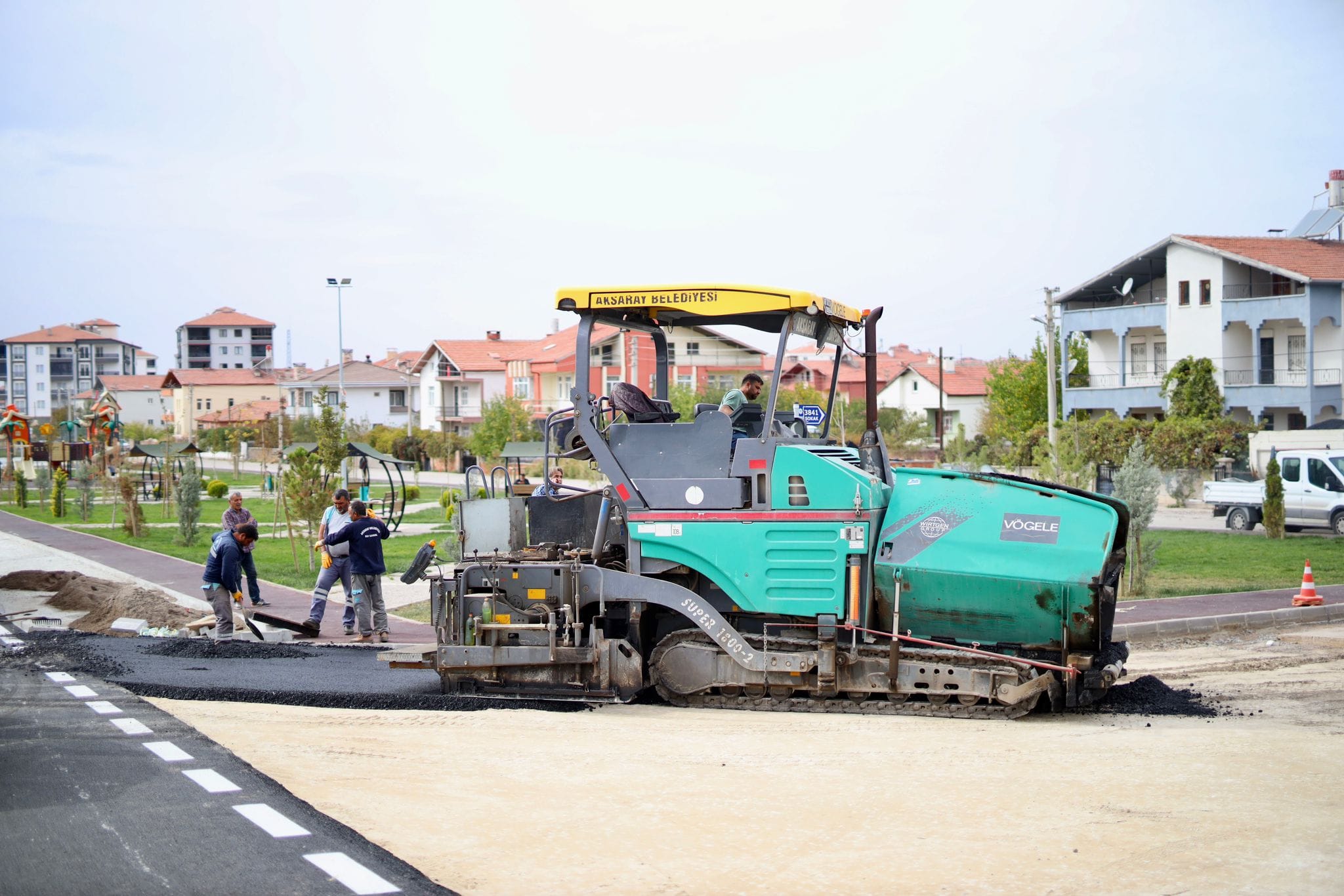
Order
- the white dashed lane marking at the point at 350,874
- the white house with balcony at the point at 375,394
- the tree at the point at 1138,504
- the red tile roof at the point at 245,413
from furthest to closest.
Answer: the white house with balcony at the point at 375,394
the red tile roof at the point at 245,413
the tree at the point at 1138,504
the white dashed lane marking at the point at 350,874

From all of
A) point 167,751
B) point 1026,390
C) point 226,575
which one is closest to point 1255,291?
point 1026,390

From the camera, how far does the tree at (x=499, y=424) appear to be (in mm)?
54438

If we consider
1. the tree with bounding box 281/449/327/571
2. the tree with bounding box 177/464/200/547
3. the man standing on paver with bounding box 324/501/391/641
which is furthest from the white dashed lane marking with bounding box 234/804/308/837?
the tree with bounding box 177/464/200/547

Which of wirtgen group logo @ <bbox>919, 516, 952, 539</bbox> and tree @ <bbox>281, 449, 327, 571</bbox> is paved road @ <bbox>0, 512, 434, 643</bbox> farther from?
wirtgen group logo @ <bbox>919, 516, 952, 539</bbox>

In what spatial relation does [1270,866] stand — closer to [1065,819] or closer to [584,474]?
[1065,819]

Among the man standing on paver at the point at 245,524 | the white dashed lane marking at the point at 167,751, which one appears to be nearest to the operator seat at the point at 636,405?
the white dashed lane marking at the point at 167,751

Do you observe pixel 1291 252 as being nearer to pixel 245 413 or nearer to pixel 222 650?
pixel 222 650

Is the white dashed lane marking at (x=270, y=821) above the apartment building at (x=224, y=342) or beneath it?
beneath

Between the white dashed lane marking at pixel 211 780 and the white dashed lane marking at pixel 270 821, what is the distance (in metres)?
0.38

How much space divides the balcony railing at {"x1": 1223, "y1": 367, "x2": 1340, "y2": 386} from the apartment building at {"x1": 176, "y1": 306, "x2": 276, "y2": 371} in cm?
11904

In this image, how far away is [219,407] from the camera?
352 ft

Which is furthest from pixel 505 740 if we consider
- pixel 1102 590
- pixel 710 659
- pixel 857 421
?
pixel 857 421

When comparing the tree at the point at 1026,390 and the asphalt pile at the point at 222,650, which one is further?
the tree at the point at 1026,390

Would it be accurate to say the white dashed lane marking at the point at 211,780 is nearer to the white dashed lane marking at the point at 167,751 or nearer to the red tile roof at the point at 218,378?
the white dashed lane marking at the point at 167,751
